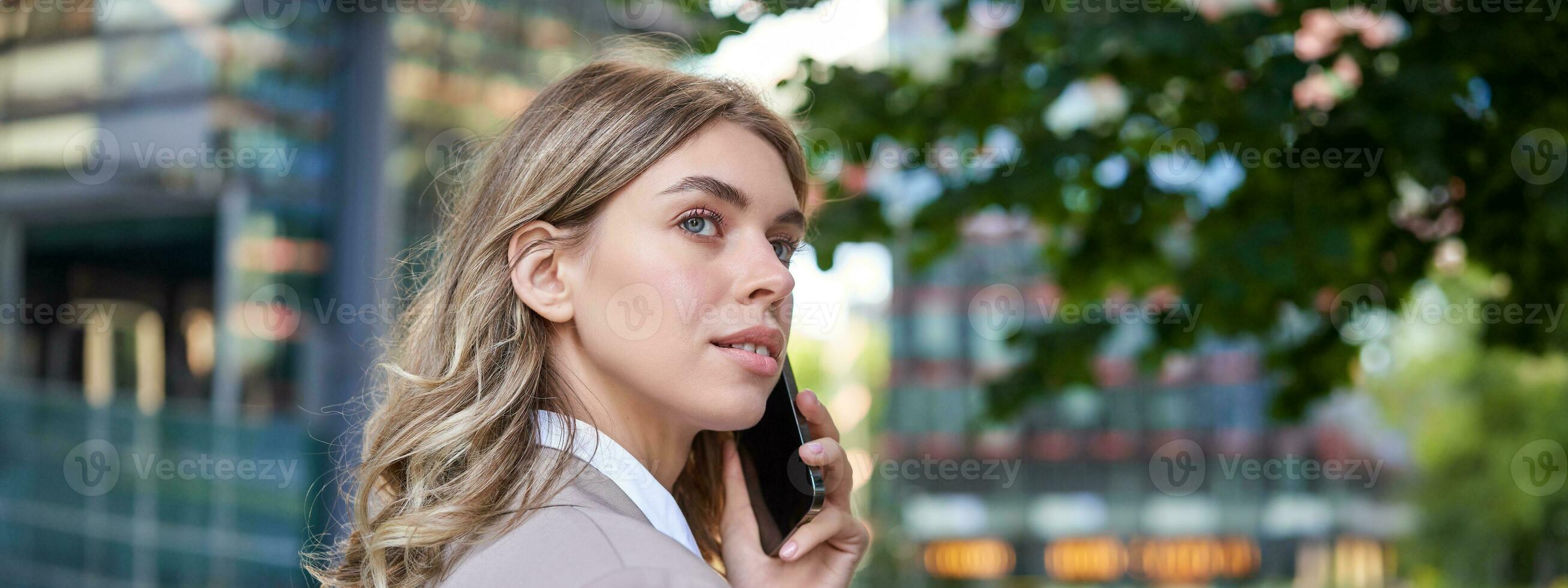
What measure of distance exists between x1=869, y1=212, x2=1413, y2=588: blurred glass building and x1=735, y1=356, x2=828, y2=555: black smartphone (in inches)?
600

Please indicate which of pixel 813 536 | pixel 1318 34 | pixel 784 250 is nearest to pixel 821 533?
pixel 813 536

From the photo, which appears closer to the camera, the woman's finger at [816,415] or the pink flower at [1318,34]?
the woman's finger at [816,415]

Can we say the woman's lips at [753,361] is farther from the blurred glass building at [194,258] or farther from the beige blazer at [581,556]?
the blurred glass building at [194,258]

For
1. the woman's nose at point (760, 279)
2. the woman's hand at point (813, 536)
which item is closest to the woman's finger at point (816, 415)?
the woman's hand at point (813, 536)

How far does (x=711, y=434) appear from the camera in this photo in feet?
6.70

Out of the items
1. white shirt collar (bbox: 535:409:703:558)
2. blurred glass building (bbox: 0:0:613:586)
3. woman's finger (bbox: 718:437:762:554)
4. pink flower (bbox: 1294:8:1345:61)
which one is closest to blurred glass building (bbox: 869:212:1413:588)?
blurred glass building (bbox: 0:0:613:586)

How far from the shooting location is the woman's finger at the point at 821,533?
5.98 feet

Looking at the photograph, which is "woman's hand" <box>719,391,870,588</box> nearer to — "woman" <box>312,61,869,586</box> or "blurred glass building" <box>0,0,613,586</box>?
"woman" <box>312,61,869,586</box>

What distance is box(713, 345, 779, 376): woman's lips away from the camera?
5.38 feet

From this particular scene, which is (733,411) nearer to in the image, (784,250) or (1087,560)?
(784,250)

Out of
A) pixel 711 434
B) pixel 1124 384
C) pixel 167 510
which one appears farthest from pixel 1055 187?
pixel 1124 384

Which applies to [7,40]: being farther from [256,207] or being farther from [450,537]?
[450,537]

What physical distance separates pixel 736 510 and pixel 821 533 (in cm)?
17

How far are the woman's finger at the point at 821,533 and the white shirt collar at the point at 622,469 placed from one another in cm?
22
